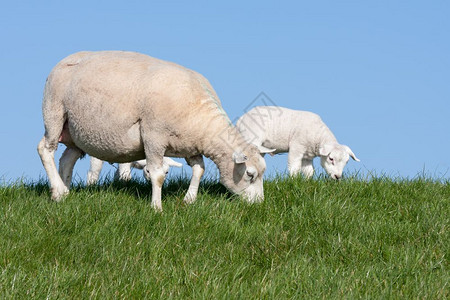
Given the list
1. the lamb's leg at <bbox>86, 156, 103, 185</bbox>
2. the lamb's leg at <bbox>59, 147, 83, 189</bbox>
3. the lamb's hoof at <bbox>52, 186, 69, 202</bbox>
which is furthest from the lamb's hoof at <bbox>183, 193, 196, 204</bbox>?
the lamb's leg at <bbox>86, 156, 103, 185</bbox>

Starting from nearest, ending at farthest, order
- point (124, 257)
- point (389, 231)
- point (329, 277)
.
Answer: point (329, 277)
point (124, 257)
point (389, 231)

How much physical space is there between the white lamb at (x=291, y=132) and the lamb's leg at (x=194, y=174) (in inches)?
167

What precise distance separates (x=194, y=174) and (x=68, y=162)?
2.04 m

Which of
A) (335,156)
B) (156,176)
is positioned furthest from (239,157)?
(335,156)

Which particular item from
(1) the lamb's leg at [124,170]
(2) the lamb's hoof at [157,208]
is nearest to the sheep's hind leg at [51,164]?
(2) the lamb's hoof at [157,208]

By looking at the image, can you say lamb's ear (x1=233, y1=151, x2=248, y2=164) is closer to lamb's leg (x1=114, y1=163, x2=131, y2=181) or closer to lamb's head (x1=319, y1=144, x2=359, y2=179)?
lamb's head (x1=319, y1=144, x2=359, y2=179)

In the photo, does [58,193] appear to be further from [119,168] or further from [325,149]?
[325,149]

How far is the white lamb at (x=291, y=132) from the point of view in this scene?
12.2m

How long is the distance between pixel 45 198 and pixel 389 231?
433 cm

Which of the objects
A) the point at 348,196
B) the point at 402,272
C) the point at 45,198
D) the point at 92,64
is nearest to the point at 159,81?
the point at 92,64

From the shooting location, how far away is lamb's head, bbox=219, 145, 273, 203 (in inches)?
305

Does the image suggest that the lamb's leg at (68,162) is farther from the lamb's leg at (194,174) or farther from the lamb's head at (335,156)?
the lamb's head at (335,156)

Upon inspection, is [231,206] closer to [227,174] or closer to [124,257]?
[227,174]

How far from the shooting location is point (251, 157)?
7.79 meters
